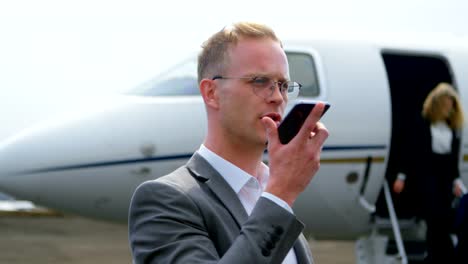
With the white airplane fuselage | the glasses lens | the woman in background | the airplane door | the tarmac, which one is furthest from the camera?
the tarmac

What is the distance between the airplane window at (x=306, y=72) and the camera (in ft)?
23.5

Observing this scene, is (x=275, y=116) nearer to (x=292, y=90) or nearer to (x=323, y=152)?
(x=292, y=90)

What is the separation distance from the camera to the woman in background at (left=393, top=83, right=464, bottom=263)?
23.3 feet

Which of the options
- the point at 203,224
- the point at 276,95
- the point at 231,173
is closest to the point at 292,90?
the point at 276,95

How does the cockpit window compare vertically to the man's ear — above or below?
below

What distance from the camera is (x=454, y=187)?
23.8 ft

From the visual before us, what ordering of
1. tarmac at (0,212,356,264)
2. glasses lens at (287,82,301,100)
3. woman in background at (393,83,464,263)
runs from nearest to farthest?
glasses lens at (287,82,301,100)
woman in background at (393,83,464,263)
tarmac at (0,212,356,264)

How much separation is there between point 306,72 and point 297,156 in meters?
5.71

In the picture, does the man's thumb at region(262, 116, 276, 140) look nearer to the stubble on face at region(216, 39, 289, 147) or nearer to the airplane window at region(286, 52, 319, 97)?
the stubble on face at region(216, 39, 289, 147)

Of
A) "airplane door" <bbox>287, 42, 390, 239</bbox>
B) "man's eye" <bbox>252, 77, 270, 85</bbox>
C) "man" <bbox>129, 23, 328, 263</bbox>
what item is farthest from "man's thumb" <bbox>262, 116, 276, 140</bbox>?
"airplane door" <bbox>287, 42, 390, 239</bbox>

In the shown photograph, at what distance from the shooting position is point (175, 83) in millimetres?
7238

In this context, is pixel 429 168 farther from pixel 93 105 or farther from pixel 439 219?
pixel 93 105

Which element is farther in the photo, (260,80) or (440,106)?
(440,106)

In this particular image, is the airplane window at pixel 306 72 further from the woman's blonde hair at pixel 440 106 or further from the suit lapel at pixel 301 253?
the suit lapel at pixel 301 253
